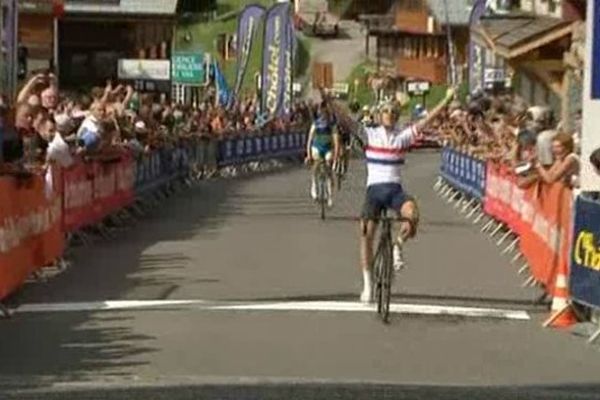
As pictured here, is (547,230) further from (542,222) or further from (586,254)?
(586,254)

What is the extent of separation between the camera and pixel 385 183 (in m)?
17.6

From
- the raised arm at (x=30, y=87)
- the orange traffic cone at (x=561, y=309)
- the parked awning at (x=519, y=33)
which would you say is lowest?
the orange traffic cone at (x=561, y=309)

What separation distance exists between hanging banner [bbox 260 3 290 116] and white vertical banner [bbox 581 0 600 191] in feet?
126

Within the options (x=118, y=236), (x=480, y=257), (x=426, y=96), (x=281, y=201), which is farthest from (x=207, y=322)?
(x=426, y=96)

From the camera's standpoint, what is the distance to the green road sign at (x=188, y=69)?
237 ft

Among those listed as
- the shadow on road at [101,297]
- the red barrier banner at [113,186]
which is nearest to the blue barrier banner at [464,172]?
the shadow on road at [101,297]

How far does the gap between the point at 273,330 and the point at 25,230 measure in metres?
3.57

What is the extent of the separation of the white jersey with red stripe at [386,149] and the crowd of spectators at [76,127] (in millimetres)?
3404

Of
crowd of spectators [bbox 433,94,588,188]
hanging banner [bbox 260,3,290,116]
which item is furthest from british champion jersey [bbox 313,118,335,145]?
hanging banner [bbox 260,3,290,116]

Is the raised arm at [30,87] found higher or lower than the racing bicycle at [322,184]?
higher

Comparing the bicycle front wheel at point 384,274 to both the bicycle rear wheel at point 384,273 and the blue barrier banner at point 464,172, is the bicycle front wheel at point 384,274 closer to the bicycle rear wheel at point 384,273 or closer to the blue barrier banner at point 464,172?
the bicycle rear wheel at point 384,273

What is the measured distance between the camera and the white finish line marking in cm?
1716

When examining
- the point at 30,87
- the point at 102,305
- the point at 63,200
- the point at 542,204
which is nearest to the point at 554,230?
the point at 542,204

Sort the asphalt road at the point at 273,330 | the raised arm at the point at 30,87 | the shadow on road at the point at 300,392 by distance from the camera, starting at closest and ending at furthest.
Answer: the shadow on road at the point at 300,392 → the asphalt road at the point at 273,330 → the raised arm at the point at 30,87
